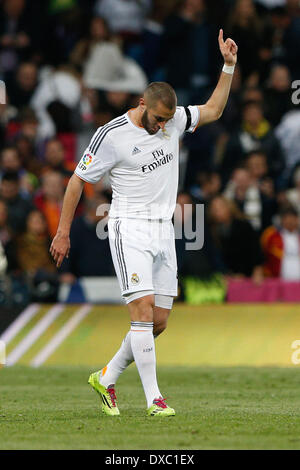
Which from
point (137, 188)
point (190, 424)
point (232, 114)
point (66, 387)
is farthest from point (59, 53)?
point (190, 424)

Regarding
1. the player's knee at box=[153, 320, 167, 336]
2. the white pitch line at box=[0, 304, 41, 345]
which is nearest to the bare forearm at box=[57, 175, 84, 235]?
the player's knee at box=[153, 320, 167, 336]

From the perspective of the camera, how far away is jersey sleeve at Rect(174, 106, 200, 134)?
9.75 meters

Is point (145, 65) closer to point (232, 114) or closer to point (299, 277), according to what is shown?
point (232, 114)

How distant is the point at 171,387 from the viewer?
11.9m

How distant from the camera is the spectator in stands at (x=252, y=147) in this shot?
18.0 metres

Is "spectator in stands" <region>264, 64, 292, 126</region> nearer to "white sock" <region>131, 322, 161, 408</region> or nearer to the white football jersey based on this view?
the white football jersey

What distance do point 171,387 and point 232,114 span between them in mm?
8148

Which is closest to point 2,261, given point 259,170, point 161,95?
point 259,170

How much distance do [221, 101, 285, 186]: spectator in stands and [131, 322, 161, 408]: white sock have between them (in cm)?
875

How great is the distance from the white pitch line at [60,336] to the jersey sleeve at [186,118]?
213 inches

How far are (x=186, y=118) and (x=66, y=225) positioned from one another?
1.43 metres

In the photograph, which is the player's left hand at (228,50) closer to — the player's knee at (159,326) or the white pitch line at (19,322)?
the player's knee at (159,326)

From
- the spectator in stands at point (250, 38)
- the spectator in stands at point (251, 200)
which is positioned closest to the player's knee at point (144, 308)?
the spectator in stands at point (251, 200)

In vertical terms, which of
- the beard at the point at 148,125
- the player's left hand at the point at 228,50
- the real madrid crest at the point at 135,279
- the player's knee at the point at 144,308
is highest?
the player's left hand at the point at 228,50
